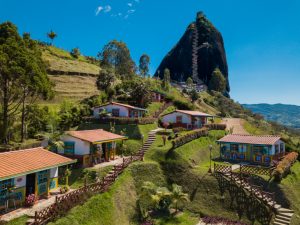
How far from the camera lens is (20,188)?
2089cm

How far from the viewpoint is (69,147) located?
3100cm

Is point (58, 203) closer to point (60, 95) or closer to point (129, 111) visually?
point (129, 111)

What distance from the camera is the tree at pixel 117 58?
264 feet

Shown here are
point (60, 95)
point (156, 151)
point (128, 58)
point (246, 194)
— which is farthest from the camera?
point (128, 58)

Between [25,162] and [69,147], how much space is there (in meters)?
9.46

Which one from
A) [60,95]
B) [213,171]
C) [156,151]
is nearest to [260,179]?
[213,171]

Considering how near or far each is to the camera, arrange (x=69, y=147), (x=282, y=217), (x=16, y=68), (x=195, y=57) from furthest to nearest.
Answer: (x=195, y=57) → (x=16, y=68) → (x=69, y=147) → (x=282, y=217)

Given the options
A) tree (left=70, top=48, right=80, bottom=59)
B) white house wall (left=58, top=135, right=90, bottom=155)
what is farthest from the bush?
tree (left=70, top=48, right=80, bottom=59)

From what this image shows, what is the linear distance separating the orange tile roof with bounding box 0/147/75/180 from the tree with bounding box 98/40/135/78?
188ft

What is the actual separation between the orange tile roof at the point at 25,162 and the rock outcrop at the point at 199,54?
126973 mm

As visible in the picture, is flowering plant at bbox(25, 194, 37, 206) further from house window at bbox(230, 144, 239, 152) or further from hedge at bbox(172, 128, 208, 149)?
house window at bbox(230, 144, 239, 152)

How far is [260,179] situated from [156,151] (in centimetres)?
1175

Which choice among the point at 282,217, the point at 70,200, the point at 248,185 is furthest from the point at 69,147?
the point at 282,217

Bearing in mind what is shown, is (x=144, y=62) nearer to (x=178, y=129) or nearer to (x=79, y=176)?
(x=178, y=129)
